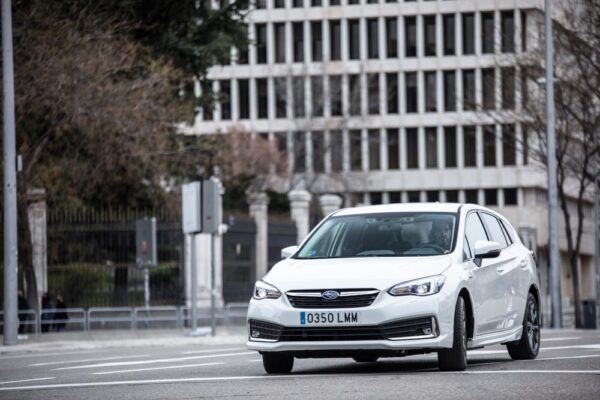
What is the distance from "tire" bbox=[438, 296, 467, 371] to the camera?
13828 millimetres

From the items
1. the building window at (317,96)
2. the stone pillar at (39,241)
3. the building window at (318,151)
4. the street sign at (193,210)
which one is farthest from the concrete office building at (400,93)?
the street sign at (193,210)

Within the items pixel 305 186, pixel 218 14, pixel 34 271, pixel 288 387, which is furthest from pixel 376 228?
pixel 305 186

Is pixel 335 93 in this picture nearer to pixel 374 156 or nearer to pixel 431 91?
pixel 431 91

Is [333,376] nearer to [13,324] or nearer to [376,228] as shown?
[376,228]

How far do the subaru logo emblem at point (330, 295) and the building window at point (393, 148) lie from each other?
80.9 m

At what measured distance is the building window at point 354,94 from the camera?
85688mm

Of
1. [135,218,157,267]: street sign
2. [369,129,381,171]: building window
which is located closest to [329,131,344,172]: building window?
[369,129,381,171]: building window

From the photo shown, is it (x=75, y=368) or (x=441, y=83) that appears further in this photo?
(x=441, y=83)

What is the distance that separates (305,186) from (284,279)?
2690 inches

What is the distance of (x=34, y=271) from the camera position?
37500 millimetres

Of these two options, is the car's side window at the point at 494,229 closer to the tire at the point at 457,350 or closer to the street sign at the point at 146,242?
the tire at the point at 457,350

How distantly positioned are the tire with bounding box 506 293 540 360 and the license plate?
3283 millimetres

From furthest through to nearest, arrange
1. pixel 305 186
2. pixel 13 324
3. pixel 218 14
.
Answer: pixel 305 186 < pixel 218 14 < pixel 13 324

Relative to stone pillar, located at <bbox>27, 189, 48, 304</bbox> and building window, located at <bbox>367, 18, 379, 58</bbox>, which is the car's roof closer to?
stone pillar, located at <bbox>27, 189, 48, 304</bbox>
